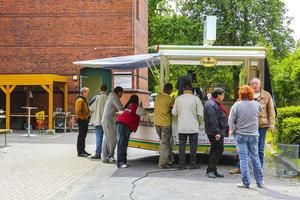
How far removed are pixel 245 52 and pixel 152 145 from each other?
3.17 metres

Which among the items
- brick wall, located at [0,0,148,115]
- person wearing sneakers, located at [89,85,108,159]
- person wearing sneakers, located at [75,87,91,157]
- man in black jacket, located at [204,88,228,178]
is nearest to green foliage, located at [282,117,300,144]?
man in black jacket, located at [204,88,228,178]

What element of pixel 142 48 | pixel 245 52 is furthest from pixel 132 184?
pixel 142 48

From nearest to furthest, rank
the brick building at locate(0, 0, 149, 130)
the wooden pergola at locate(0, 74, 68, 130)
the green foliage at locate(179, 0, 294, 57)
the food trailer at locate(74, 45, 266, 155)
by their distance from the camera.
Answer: the food trailer at locate(74, 45, 266, 155)
the wooden pergola at locate(0, 74, 68, 130)
the brick building at locate(0, 0, 149, 130)
the green foliage at locate(179, 0, 294, 57)

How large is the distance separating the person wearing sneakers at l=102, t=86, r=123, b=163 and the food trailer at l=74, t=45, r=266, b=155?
0.59 metres

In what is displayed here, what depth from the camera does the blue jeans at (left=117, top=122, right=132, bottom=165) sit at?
1292cm

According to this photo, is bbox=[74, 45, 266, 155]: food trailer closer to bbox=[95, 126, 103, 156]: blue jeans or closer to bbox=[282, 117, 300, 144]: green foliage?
bbox=[95, 126, 103, 156]: blue jeans

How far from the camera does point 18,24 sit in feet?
88.0

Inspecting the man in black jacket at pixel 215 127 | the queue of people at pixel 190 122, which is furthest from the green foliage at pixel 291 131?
the man in black jacket at pixel 215 127

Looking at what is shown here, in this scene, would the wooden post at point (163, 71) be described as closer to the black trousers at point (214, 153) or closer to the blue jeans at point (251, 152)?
the black trousers at point (214, 153)

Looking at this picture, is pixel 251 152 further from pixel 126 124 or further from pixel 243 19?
pixel 243 19

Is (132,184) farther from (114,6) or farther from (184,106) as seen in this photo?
(114,6)

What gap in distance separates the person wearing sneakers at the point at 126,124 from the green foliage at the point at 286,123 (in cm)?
369

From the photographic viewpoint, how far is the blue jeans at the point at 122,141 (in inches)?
509

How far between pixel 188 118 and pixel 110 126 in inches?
96.3
